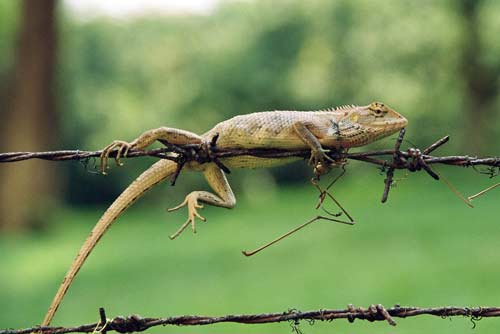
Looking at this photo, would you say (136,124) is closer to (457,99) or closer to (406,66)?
(406,66)

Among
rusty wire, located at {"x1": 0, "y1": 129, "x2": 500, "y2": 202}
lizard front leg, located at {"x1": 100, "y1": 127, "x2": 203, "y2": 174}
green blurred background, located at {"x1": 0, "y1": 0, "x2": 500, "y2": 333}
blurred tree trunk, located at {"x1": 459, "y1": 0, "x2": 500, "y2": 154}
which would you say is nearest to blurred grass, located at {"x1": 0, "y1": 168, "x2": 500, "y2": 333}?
green blurred background, located at {"x1": 0, "y1": 0, "x2": 500, "y2": 333}

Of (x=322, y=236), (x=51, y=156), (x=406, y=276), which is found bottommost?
(x=322, y=236)

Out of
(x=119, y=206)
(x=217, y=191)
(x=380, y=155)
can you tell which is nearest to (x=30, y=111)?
(x=217, y=191)

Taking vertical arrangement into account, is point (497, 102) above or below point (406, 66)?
below

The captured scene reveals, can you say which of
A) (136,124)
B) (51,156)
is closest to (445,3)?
(136,124)

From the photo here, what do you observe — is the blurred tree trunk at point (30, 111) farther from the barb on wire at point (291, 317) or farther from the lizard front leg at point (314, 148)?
the barb on wire at point (291, 317)

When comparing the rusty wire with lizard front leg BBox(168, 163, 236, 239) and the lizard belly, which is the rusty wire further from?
lizard front leg BBox(168, 163, 236, 239)

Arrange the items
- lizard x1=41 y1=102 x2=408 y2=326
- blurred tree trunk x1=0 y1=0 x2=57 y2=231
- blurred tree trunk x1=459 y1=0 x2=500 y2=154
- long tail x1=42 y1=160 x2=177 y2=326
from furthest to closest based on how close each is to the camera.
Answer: blurred tree trunk x1=459 y1=0 x2=500 y2=154, blurred tree trunk x1=0 y1=0 x2=57 y2=231, lizard x1=41 y1=102 x2=408 y2=326, long tail x1=42 y1=160 x2=177 y2=326
